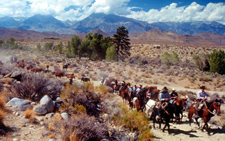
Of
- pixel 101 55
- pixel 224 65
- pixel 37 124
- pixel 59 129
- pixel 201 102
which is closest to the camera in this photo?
pixel 59 129

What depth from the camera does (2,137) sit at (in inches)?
191

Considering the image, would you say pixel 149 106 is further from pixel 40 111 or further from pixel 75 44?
pixel 75 44

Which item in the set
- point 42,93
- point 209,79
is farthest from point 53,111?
point 209,79

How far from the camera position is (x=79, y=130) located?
17.3 ft

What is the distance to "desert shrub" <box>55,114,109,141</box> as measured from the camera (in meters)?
5.20

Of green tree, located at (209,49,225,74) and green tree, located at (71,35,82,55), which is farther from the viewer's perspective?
green tree, located at (71,35,82,55)

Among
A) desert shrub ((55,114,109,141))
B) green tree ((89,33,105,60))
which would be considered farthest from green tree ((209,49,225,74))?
desert shrub ((55,114,109,141))

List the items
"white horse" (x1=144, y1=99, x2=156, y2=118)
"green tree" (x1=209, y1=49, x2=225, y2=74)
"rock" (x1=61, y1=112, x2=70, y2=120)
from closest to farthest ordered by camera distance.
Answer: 1. "rock" (x1=61, y1=112, x2=70, y2=120)
2. "white horse" (x1=144, y1=99, x2=156, y2=118)
3. "green tree" (x1=209, y1=49, x2=225, y2=74)

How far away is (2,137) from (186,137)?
759cm

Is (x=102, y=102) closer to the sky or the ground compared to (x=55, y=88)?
closer to the ground

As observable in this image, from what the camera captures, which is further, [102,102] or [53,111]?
[102,102]

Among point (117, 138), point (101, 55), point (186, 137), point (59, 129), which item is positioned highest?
point (101, 55)

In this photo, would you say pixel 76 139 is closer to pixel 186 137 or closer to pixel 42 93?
pixel 42 93

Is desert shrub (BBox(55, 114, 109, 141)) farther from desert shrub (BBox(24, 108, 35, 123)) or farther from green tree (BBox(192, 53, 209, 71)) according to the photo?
green tree (BBox(192, 53, 209, 71))
